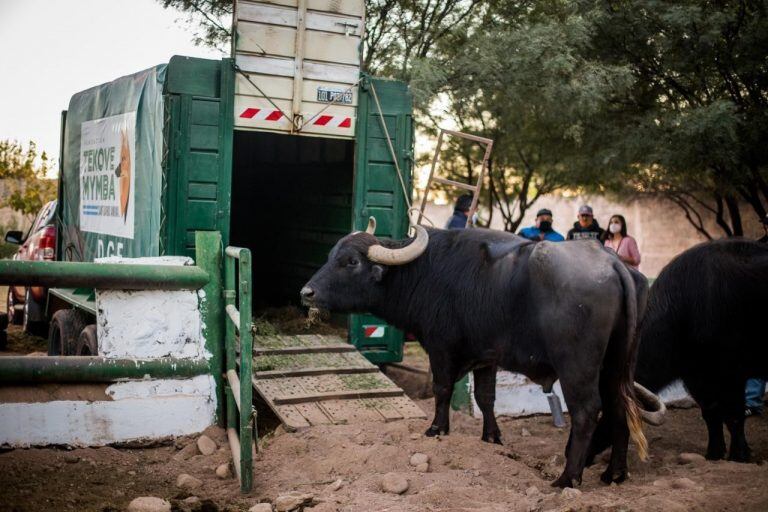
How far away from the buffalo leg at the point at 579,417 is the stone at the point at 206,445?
2328 mm

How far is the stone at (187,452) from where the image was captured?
18.5 feet

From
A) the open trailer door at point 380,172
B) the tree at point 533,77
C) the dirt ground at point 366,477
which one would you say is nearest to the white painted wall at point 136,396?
the dirt ground at point 366,477

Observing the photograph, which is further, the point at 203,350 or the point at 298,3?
the point at 298,3

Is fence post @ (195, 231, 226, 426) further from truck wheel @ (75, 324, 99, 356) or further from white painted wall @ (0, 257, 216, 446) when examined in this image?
truck wheel @ (75, 324, 99, 356)

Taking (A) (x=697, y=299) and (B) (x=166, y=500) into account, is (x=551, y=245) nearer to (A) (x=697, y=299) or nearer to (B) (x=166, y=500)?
(A) (x=697, y=299)

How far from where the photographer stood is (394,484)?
4941 millimetres

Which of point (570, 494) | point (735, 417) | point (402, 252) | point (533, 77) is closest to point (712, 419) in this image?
point (735, 417)

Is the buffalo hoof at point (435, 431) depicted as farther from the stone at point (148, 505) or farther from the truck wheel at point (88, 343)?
the truck wheel at point (88, 343)

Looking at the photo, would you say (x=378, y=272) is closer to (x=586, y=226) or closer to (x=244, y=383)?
(x=244, y=383)

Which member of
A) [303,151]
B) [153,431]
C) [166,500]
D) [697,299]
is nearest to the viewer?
[166,500]

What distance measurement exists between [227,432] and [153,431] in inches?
20.4

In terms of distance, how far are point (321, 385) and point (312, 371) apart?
22 cm

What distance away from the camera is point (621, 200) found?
18047mm

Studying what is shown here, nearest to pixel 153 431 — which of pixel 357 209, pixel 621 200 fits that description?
pixel 357 209
